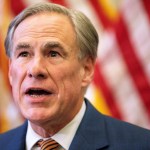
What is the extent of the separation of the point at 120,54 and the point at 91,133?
0.67 m

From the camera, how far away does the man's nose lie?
3.93 feet

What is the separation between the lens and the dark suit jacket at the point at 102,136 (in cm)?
129

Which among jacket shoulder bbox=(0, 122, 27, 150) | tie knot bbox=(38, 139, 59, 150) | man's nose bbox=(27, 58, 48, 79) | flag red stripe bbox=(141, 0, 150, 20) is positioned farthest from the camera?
flag red stripe bbox=(141, 0, 150, 20)

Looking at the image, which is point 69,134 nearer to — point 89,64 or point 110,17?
point 89,64

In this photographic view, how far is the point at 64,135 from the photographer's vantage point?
1.33 metres

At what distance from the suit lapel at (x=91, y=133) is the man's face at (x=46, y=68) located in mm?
77

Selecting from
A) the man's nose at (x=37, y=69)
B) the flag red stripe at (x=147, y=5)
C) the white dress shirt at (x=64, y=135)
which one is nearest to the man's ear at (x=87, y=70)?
the white dress shirt at (x=64, y=135)

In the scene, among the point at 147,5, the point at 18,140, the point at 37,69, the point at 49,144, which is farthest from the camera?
the point at 147,5

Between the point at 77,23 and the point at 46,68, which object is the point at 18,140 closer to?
the point at 46,68

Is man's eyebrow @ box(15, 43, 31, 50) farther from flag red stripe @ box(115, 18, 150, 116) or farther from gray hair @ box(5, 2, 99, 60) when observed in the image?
flag red stripe @ box(115, 18, 150, 116)

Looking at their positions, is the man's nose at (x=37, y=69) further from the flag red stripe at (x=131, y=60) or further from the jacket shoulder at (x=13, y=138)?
the flag red stripe at (x=131, y=60)

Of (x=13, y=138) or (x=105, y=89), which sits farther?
(x=105, y=89)

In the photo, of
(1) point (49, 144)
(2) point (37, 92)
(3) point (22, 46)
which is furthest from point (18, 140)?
(3) point (22, 46)

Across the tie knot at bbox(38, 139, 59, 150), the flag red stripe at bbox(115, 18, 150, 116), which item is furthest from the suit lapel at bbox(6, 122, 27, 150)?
the flag red stripe at bbox(115, 18, 150, 116)
